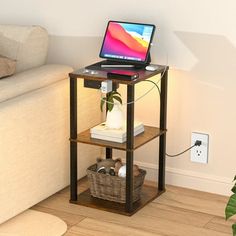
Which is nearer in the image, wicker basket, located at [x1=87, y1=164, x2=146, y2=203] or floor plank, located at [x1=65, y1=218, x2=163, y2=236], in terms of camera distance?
floor plank, located at [x1=65, y1=218, x2=163, y2=236]

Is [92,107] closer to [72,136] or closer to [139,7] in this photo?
[72,136]

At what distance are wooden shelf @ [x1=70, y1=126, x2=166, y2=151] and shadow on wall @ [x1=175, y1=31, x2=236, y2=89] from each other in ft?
A: 1.06

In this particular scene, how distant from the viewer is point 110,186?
324cm

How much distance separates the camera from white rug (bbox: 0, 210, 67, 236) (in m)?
2.98

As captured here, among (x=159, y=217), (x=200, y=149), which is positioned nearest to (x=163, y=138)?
(x=200, y=149)

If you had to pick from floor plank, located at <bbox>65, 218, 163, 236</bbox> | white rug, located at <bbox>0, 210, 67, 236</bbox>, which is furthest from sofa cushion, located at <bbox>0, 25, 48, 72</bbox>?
floor plank, located at <bbox>65, 218, 163, 236</bbox>

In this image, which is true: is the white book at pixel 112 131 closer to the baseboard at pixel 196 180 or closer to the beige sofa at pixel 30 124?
the beige sofa at pixel 30 124

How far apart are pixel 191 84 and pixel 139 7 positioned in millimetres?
Result: 448

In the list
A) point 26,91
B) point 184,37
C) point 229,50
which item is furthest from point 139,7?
point 26,91

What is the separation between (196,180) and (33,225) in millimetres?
866

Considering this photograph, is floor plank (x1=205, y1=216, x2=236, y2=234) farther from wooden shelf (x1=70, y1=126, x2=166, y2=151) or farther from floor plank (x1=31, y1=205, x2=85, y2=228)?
floor plank (x1=31, y1=205, x2=85, y2=228)

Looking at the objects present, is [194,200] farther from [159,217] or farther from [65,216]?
[65,216]

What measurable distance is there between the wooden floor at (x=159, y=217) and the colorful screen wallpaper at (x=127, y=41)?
0.70 meters

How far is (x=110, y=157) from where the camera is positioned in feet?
11.7
